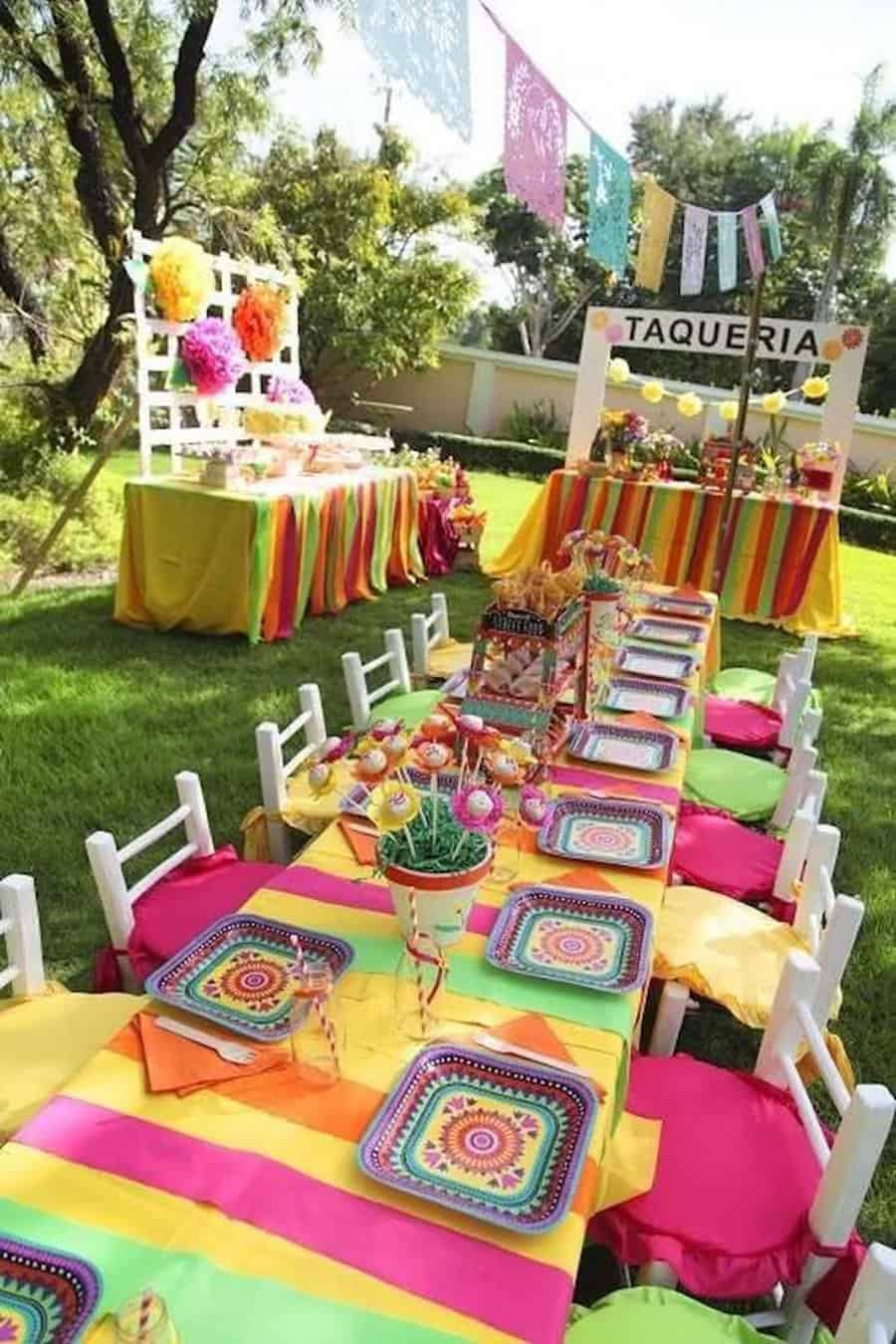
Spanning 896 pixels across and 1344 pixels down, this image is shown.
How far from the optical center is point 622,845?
178cm

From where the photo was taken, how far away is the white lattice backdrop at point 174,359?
451 cm

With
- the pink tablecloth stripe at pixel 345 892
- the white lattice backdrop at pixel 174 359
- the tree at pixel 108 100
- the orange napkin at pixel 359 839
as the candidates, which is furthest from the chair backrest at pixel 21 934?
the tree at pixel 108 100

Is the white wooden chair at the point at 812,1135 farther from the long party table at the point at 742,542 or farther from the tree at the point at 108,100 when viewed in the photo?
the tree at the point at 108,100

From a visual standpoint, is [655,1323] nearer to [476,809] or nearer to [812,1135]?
[812,1135]

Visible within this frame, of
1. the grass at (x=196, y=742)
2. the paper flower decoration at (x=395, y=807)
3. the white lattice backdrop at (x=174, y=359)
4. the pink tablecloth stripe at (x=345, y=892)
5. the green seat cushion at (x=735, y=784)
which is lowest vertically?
the grass at (x=196, y=742)

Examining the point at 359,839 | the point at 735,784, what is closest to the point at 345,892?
the point at 359,839

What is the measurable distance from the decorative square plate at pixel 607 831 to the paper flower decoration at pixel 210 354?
360 centimetres

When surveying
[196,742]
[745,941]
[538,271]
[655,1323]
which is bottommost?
[196,742]

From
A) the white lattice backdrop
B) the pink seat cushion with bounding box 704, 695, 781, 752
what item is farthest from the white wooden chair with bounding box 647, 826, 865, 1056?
the white lattice backdrop

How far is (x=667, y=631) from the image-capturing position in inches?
128

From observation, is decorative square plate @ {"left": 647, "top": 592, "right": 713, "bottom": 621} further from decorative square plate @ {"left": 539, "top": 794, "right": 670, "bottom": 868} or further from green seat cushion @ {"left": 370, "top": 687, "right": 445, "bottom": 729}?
decorative square plate @ {"left": 539, "top": 794, "right": 670, "bottom": 868}

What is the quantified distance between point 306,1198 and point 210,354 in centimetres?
440

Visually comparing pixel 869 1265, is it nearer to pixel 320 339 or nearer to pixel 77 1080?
pixel 77 1080

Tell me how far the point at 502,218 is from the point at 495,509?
721 inches
